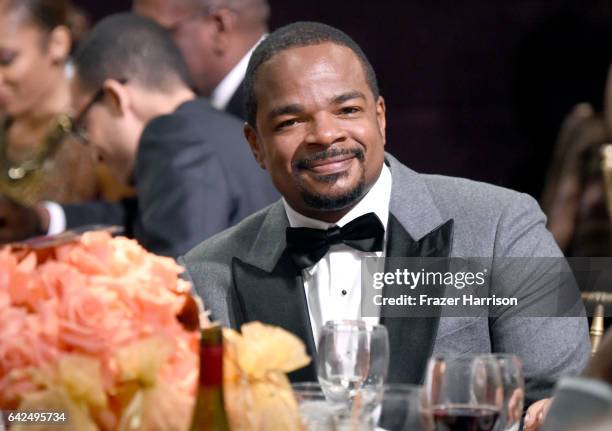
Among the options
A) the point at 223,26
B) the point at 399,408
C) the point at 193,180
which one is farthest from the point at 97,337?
the point at 223,26

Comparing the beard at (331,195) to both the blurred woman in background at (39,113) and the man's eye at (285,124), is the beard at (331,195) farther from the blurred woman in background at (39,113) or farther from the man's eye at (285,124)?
the blurred woman in background at (39,113)

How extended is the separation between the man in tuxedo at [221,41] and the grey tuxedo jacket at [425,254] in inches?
58.1

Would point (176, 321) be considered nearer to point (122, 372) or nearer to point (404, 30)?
point (122, 372)

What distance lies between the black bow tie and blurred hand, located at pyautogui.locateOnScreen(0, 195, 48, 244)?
5.26 ft

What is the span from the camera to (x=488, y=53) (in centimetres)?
518

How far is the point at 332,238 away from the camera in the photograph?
2543 millimetres

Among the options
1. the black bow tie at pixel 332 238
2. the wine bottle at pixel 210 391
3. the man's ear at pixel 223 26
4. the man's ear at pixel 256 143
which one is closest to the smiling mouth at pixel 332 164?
the black bow tie at pixel 332 238

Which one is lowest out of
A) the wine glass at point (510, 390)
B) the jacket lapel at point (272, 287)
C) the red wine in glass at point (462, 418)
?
the red wine in glass at point (462, 418)

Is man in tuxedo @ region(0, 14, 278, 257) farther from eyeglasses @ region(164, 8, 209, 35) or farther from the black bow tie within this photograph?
the black bow tie

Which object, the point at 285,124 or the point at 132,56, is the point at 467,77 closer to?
the point at 132,56

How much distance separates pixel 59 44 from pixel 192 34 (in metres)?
0.96

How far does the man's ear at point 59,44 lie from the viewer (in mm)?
4969

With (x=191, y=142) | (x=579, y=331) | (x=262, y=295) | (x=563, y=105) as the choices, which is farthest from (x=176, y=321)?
(x=563, y=105)

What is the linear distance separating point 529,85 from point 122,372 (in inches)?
150
